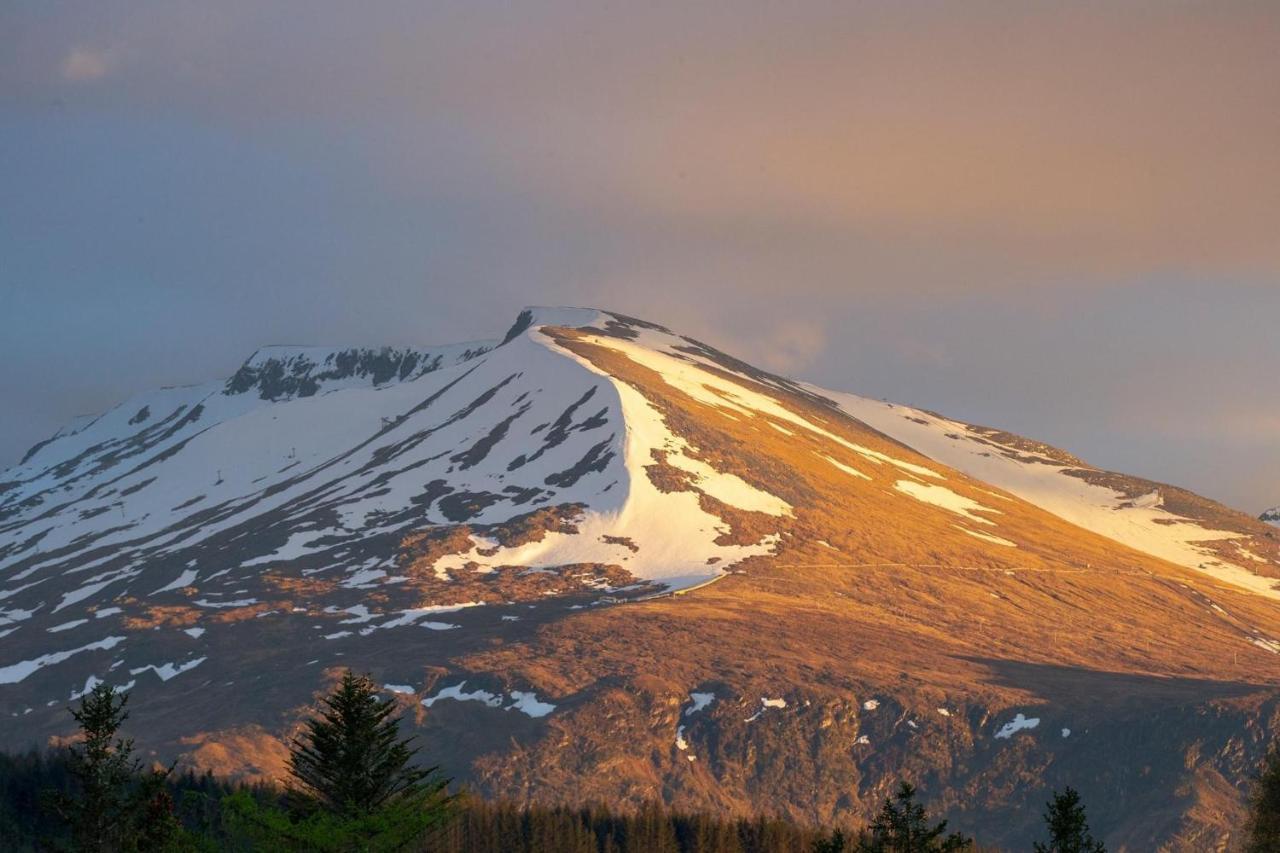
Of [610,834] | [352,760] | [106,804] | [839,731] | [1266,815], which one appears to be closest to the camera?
[106,804]

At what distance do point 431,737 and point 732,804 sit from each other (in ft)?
107

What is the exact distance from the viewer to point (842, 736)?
18525 cm

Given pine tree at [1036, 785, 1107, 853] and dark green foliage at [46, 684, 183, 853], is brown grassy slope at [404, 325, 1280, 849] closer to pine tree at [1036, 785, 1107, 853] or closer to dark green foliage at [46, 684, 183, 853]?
pine tree at [1036, 785, 1107, 853]

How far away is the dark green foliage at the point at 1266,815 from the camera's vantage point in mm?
48469

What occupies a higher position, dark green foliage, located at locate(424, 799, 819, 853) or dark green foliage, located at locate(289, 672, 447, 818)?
dark green foliage, located at locate(289, 672, 447, 818)

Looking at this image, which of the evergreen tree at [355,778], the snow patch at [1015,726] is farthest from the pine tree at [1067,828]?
the snow patch at [1015,726]

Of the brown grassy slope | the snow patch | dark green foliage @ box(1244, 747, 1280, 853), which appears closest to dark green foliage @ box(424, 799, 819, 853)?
the brown grassy slope

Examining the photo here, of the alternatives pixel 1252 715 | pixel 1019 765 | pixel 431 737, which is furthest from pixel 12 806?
pixel 1252 715

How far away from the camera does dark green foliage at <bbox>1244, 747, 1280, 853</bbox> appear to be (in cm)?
4847

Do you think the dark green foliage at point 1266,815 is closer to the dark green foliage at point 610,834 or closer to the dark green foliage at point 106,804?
the dark green foliage at point 106,804

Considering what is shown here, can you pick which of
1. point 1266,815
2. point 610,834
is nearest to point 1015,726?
point 610,834

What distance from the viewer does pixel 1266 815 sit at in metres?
49.1

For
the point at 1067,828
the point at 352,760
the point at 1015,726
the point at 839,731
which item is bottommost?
the point at 839,731

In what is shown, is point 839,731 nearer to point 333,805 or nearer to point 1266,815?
point 1266,815
